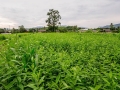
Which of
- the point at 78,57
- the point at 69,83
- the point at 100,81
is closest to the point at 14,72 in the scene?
the point at 69,83

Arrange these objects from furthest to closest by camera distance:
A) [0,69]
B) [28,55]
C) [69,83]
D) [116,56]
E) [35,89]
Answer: [116,56] < [28,55] < [0,69] < [69,83] < [35,89]

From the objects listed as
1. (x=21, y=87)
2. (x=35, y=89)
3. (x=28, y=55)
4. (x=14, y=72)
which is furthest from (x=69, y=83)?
(x=28, y=55)

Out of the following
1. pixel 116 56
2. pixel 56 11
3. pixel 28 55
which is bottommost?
pixel 116 56

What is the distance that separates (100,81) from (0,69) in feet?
4.26

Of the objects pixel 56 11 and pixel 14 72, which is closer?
pixel 14 72

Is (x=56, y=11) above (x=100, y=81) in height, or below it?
above

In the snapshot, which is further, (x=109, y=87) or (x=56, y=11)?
(x=56, y=11)

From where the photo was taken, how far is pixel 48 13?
193ft

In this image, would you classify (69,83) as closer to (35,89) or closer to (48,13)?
(35,89)

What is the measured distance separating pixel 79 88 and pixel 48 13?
5835cm

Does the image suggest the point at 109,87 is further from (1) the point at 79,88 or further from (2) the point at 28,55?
(2) the point at 28,55

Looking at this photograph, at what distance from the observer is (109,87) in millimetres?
1742

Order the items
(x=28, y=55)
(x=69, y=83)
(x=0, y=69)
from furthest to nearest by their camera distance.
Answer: (x=28, y=55) < (x=0, y=69) < (x=69, y=83)

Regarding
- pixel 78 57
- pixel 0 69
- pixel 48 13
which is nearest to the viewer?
pixel 0 69
